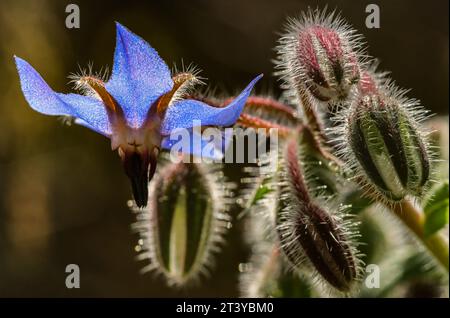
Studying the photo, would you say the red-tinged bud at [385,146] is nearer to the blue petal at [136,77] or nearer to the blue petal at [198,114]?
the blue petal at [198,114]

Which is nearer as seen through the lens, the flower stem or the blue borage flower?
the blue borage flower

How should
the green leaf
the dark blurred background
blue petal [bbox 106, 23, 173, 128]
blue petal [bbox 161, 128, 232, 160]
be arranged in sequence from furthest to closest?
the dark blurred background < the green leaf < blue petal [bbox 161, 128, 232, 160] < blue petal [bbox 106, 23, 173, 128]

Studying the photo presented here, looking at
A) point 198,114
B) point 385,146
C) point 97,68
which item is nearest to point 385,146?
Answer: point 385,146

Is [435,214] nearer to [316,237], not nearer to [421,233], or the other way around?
[421,233]

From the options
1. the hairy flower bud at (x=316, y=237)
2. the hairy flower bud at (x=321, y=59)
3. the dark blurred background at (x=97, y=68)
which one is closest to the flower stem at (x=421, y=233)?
the hairy flower bud at (x=316, y=237)

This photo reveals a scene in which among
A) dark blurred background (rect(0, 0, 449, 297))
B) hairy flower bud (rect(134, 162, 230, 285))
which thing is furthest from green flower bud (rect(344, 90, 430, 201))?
dark blurred background (rect(0, 0, 449, 297))

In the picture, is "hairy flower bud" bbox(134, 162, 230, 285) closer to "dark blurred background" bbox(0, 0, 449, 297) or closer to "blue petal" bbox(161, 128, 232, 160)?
"blue petal" bbox(161, 128, 232, 160)
